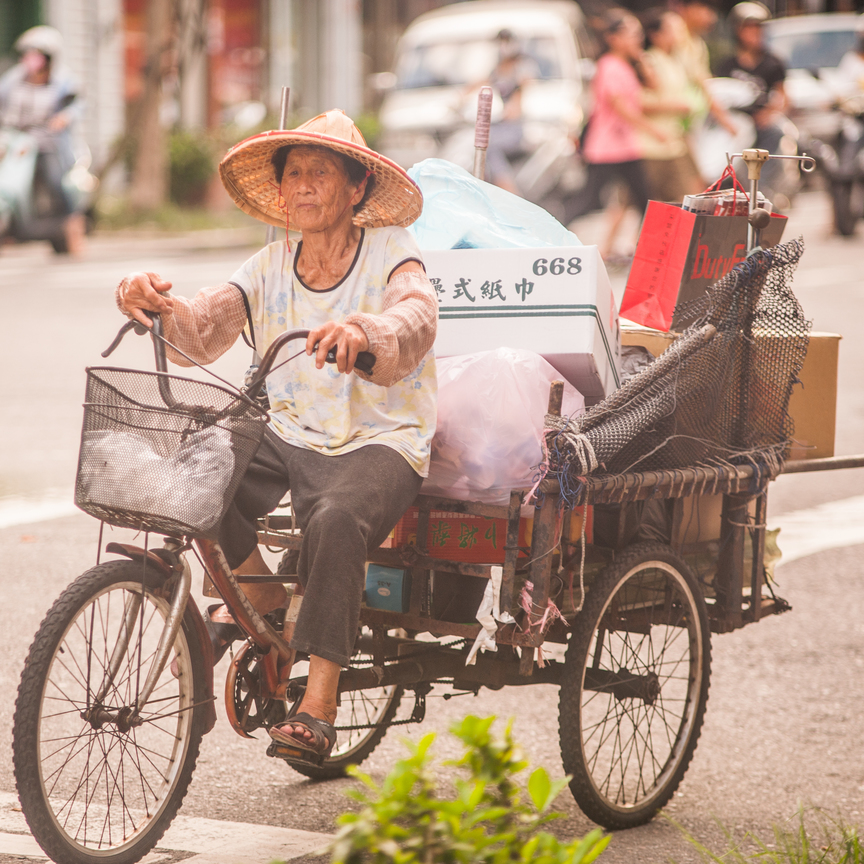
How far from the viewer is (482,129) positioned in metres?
4.23

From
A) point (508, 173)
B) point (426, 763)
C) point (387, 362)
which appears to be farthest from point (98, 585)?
point (508, 173)

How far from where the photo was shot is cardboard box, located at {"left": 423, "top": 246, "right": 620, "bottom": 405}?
12.1ft

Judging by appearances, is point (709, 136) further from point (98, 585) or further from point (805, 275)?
point (98, 585)

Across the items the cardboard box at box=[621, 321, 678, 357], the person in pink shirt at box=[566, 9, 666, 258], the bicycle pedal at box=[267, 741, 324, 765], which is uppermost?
the person in pink shirt at box=[566, 9, 666, 258]

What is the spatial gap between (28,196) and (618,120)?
5855 mm

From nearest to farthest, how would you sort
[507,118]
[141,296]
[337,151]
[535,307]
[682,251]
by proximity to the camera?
[141,296]
[337,151]
[535,307]
[682,251]
[507,118]

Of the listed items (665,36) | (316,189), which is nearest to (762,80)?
(665,36)

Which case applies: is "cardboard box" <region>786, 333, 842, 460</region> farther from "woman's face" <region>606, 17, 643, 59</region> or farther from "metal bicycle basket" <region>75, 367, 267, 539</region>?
"woman's face" <region>606, 17, 643, 59</region>

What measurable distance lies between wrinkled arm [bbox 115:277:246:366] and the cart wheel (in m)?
1.05

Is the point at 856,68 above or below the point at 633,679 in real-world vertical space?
above

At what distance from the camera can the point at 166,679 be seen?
3.31m

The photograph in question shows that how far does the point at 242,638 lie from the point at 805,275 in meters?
11.0

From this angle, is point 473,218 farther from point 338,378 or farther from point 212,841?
point 212,841

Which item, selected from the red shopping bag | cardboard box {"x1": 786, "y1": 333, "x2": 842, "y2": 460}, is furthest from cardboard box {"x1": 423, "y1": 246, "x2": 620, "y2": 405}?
cardboard box {"x1": 786, "y1": 333, "x2": 842, "y2": 460}
